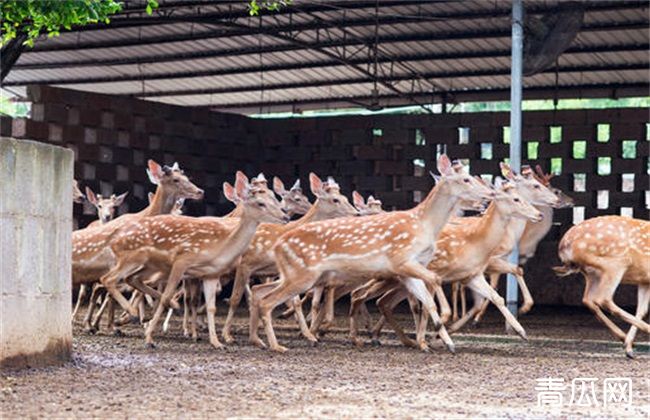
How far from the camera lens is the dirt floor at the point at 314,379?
8578mm

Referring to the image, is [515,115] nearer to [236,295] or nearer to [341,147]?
[236,295]

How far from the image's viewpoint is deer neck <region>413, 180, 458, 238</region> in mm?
13047

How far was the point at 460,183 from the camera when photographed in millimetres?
13352

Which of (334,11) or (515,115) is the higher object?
(334,11)

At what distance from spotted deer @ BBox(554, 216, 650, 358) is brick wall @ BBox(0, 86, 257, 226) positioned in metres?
11.2

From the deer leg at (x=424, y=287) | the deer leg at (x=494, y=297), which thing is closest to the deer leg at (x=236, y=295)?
the deer leg at (x=424, y=287)

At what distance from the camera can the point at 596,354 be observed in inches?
519

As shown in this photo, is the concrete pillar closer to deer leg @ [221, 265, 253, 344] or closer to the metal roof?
deer leg @ [221, 265, 253, 344]

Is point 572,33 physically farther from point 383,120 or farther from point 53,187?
point 53,187

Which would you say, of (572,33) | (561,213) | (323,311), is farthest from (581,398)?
(561,213)

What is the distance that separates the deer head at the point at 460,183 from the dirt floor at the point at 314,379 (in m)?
1.47

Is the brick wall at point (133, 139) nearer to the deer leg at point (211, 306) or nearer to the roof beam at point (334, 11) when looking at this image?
the roof beam at point (334, 11)

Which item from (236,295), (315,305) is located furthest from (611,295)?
(236,295)

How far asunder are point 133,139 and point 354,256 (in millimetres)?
11898
